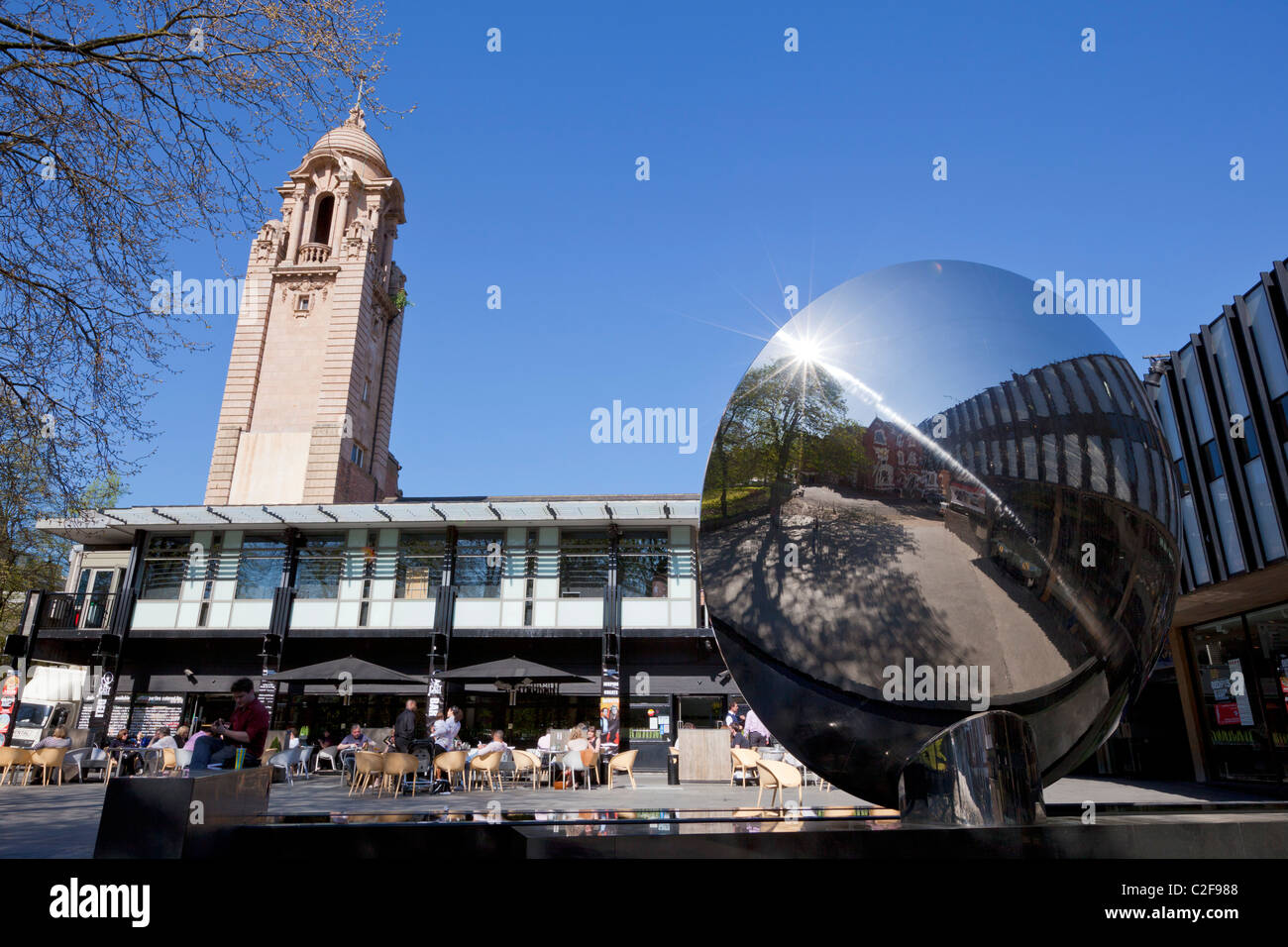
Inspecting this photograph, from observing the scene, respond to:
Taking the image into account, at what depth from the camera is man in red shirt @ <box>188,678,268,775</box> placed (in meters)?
6.51

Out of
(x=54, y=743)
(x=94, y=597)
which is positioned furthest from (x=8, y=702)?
(x=54, y=743)

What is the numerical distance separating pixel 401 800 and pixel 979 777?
38.8ft

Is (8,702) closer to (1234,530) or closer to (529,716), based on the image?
(529,716)

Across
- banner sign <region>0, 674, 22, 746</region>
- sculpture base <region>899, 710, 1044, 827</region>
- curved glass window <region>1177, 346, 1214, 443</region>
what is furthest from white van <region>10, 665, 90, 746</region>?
curved glass window <region>1177, 346, 1214, 443</region>

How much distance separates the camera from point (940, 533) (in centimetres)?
288

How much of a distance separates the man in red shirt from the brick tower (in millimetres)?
26820

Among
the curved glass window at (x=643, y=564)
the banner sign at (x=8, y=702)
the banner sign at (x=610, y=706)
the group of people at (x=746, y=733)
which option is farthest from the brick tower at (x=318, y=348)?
the group of people at (x=746, y=733)

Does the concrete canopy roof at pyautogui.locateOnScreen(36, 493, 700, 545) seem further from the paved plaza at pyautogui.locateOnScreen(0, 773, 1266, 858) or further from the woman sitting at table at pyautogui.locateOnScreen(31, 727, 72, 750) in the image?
the paved plaza at pyautogui.locateOnScreen(0, 773, 1266, 858)

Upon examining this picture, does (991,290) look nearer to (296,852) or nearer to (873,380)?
(873,380)

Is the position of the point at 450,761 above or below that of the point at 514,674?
below

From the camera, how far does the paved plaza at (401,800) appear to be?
25.2ft

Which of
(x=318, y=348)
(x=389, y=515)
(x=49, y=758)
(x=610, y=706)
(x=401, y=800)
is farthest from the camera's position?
(x=318, y=348)

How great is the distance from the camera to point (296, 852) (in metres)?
2.25

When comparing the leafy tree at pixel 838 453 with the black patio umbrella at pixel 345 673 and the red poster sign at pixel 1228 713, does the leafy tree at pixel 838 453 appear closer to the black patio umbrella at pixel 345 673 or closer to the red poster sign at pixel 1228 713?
the black patio umbrella at pixel 345 673
